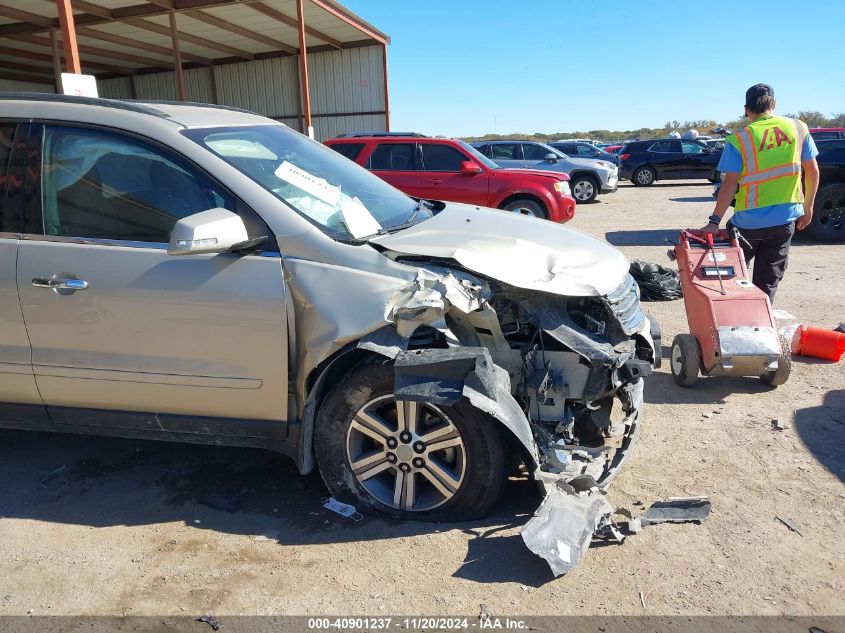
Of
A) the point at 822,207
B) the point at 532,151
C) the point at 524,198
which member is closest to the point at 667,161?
the point at 532,151

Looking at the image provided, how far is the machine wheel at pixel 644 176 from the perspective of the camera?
22.4 m

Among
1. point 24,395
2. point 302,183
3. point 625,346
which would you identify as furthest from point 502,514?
point 24,395

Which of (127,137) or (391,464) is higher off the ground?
(127,137)

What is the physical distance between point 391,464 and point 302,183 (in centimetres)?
151

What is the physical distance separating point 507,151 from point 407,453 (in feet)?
48.1

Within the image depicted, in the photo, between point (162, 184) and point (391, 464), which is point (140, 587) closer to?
point (391, 464)

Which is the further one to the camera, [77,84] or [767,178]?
[77,84]

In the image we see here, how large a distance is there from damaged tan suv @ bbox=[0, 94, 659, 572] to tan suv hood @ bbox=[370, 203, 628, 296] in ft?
0.05

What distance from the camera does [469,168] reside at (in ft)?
33.7

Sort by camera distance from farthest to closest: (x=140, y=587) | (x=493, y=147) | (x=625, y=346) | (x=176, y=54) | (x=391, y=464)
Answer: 1. (x=493, y=147)
2. (x=176, y=54)
3. (x=625, y=346)
4. (x=391, y=464)
5. (x=140, y=587)

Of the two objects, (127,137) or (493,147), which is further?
(493,147)

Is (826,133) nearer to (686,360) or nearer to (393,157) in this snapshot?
(393,157)

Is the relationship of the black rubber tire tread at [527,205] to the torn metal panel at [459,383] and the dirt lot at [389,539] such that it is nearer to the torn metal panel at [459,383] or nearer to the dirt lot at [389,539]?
the dirt lot at [389,539]

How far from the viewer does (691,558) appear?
8.64 feet
